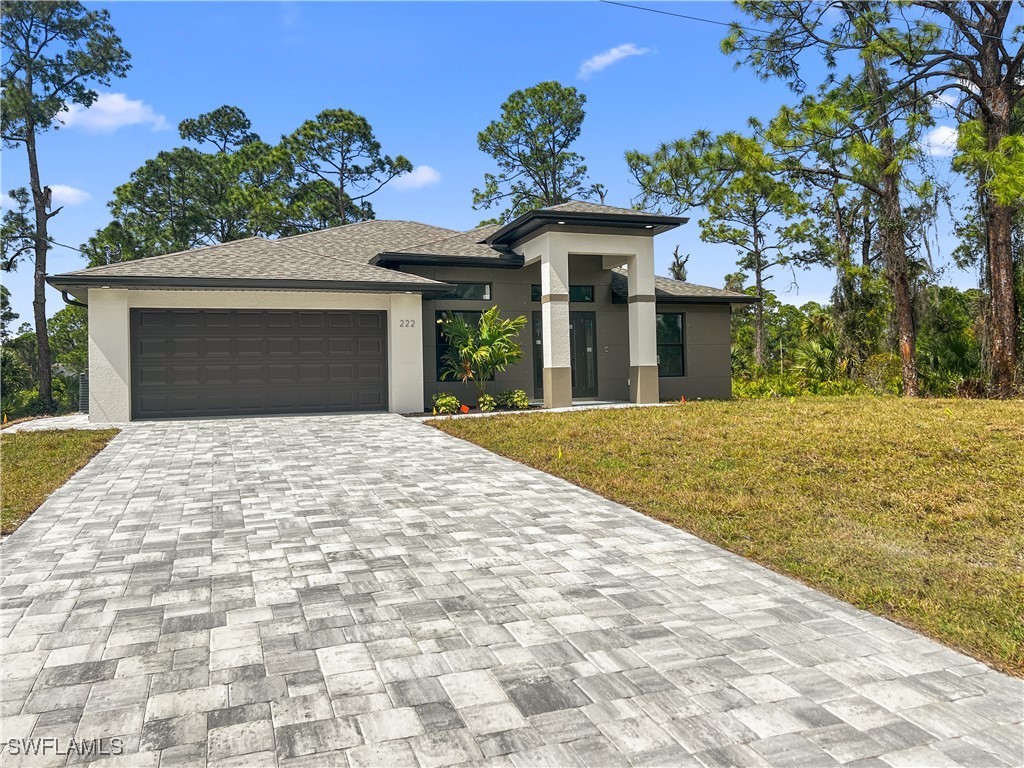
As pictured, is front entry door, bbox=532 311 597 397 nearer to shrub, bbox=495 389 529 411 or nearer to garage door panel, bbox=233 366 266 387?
shrub, bbox=495 389 529 411

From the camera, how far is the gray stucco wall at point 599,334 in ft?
51.3

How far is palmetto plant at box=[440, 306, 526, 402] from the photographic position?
47.5 ft

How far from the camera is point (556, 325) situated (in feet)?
48.6

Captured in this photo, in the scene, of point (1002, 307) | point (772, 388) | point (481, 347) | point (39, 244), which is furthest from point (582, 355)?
point (39, 244)

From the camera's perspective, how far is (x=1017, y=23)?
1588 centimetres

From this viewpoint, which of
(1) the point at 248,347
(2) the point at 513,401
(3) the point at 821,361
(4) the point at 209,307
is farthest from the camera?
(3) the point at 821,361

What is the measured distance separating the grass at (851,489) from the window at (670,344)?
5328 millimetres

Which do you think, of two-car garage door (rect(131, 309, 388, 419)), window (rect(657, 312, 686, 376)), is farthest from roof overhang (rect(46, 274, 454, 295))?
window (rect(657, 312, 686, 376))

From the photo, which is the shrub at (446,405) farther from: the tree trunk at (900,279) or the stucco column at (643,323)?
the tree trunk at (900,279)

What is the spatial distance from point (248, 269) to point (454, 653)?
12607mm

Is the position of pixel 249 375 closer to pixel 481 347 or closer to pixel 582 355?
pixel 481 347

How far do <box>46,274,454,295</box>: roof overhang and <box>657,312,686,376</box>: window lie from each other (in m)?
6.22

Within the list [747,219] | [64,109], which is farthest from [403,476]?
[747,219]

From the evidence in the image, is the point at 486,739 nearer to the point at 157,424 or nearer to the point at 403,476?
the point at 403,476
